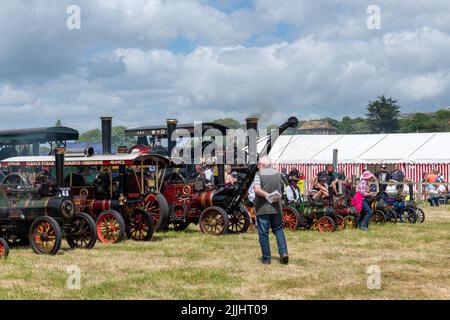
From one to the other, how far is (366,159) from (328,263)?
54.4ft

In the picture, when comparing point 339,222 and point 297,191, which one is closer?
point 339,222

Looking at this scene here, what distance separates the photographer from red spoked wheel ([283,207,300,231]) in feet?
43.8

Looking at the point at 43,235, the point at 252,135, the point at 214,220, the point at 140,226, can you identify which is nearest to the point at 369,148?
the point at 252,135

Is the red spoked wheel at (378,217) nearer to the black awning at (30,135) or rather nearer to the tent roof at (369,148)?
the tent roof at (369,148)

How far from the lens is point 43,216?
389 inches

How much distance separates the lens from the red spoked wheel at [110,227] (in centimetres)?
1121

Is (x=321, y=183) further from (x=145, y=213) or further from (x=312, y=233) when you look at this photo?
(x=145, y=213)

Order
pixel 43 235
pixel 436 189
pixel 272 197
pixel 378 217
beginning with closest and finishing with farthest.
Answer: pixel 272 197 → pixel 43 235 → pixel 378 217 → pixel 436 189

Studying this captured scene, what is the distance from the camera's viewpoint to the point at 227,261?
916 cm

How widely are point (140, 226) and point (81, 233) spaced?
146cm

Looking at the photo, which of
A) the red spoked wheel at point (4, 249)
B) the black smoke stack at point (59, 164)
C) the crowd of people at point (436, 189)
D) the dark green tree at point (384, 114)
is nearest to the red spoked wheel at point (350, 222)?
the black smoke stack at point (59, 164)

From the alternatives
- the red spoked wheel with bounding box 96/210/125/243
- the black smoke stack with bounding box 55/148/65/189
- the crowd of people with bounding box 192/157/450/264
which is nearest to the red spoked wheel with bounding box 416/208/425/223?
the crowd of people with bounding box 192/157/450/264

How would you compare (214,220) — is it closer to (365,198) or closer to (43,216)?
(365,198)
